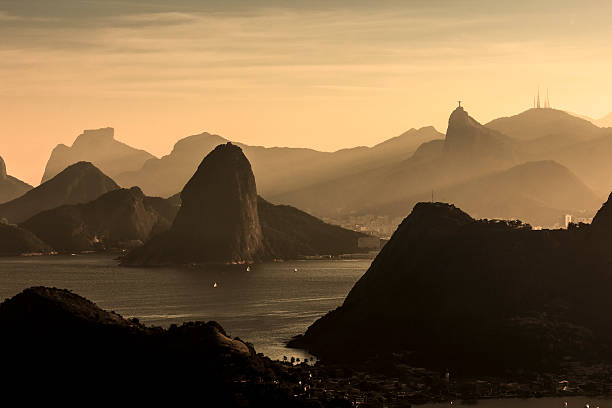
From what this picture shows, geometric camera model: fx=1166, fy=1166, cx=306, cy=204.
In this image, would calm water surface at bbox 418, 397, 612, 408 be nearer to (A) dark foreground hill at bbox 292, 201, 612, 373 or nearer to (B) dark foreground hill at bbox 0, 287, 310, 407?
(A) dark foreground hill at bbox 292, 201, 612, 373

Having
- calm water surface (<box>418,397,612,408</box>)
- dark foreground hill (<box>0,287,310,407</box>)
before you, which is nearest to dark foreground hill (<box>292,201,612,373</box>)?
calm water surface (<box>418,397,612,408</box>)

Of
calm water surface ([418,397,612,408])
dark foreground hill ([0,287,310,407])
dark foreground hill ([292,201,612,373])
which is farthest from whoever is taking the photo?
dark foreground hill ([292,201,612,373])

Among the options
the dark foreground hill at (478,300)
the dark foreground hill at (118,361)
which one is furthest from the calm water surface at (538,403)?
the dark foreground hill at (118,361)

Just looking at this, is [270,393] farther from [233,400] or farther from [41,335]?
[41,335]

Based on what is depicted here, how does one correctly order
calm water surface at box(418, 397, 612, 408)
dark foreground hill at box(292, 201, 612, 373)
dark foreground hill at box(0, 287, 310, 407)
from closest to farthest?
1. dark foreground hill at box(0, 287, 310, 407)
2. calm water surface at box(418, 397, 612, 408)
3. dark foreground hill at box(292, 201, 612, 373)

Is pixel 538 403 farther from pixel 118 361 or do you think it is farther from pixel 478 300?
pixel 118 361

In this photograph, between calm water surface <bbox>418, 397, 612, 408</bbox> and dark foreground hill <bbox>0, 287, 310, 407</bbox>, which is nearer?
dark foreground hill <bbox>0, 287, 310, 407</bbox>

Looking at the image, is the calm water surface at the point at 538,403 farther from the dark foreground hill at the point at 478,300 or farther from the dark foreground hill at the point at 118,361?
the dark foreground hill at the point at 118,361
